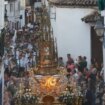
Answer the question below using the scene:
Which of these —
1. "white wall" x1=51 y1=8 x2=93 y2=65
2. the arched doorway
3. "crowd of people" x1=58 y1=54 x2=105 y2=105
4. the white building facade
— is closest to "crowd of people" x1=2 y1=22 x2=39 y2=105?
the arched doorway

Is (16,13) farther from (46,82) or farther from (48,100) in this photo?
(48,100)

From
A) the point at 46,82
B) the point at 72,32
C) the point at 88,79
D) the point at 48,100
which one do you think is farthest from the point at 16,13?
the point at 48,100

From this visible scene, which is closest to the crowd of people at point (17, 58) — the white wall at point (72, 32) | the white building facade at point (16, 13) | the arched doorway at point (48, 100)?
the arched doorway at point (48, 100)

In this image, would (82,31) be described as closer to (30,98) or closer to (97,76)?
(97,76)

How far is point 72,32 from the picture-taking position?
31.5m

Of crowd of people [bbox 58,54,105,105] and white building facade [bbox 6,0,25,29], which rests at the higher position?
white building facade [bbox 6,0,25,29]

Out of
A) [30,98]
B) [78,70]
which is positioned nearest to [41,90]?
[30,98]

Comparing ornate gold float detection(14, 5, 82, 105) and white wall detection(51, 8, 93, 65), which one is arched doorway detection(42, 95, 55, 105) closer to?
ornate gold float detection(14, 5, 82, 105)

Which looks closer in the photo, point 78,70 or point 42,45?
point 42,45

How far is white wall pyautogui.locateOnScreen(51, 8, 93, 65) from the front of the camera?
1217 inches

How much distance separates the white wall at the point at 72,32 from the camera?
1217 inches

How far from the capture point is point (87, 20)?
30219mm

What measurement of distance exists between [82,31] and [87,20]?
2.86ft

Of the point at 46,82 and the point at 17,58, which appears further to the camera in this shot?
the point at 17,58
